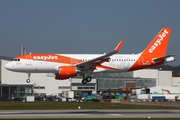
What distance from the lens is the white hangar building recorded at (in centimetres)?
13650

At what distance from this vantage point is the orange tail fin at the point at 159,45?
69.3 meters

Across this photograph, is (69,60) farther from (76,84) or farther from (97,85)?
(97,85)

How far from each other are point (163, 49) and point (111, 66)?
32.7 ft

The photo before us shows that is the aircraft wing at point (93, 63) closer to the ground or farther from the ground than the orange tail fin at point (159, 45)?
closer to the ground

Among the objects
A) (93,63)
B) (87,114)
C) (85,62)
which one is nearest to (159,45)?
(93,63)

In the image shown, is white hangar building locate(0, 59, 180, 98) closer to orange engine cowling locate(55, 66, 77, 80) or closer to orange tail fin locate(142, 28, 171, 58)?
orange tail fin locate(142, 28, 171, 58)

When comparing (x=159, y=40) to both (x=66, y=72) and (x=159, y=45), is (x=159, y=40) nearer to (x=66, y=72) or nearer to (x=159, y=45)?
(x=159, y=45)

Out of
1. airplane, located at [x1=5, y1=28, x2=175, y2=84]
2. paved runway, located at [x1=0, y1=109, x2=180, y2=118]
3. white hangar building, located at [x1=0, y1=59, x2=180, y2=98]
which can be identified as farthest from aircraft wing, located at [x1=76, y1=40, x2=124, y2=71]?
white hangar building, located at [x1=0, y1=59, x2=180, y2=98]

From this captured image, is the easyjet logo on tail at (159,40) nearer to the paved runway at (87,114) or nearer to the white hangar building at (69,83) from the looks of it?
the paved runway at (87,114)

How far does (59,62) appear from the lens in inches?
2549

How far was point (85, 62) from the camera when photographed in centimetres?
6350

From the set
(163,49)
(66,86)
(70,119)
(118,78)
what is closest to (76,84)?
(66,86)

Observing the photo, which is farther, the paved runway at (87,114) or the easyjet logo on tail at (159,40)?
the easyjet logo on tail at (159,40)

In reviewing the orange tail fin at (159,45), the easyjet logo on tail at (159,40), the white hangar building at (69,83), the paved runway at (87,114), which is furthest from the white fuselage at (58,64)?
the white hangar building at (69,83)
